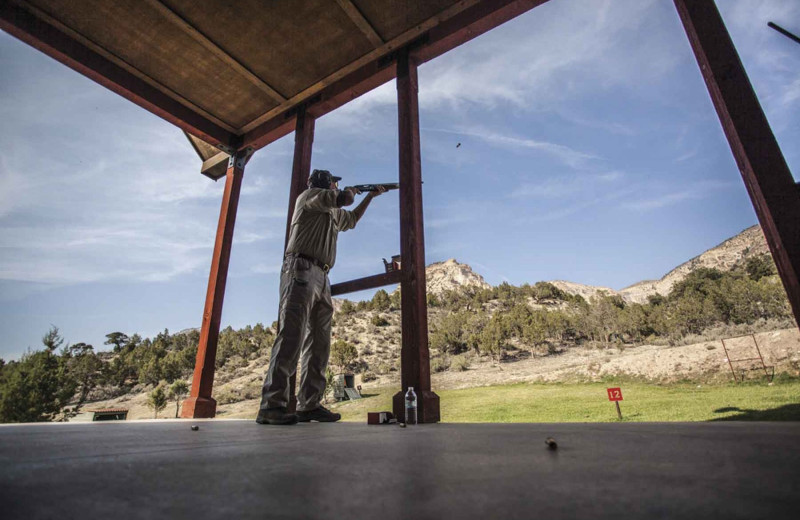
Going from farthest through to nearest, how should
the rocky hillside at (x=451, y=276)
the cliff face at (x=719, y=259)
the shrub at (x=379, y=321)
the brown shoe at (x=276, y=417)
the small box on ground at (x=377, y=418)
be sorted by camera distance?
the rocky hillside at (x=451, y=276) → the cliff face at (x=719, y=259) → the shrub at (x=379, y=321) → the small box on ground at (x=377, y=418) → the brown shoe at (x=276, y=417)

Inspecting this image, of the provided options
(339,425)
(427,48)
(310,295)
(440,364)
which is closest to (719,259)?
(440,364)

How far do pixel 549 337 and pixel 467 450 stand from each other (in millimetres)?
26971

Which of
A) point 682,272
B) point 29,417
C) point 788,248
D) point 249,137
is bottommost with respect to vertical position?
point 29,417

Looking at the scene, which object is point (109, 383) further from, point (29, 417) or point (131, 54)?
point (131, 54)

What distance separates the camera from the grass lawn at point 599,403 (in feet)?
35.7

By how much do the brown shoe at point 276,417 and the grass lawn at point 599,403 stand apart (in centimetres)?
785

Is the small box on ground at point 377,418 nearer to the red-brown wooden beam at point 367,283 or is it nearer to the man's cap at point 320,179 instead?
the red-brown wooden beam at point 367,283

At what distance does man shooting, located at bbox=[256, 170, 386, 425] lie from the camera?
254 cm

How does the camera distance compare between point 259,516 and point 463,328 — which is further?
point 463,328

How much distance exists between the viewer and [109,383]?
82.8 feet

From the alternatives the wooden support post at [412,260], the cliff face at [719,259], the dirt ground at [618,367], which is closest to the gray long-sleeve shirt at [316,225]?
the wooden support post at [412,260]

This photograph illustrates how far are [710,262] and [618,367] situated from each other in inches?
1445

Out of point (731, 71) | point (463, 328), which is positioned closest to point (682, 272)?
point (463, 328)

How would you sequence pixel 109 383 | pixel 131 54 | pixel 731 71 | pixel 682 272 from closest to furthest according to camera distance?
pixel 731 71, pixel 131 54, pixel 109 383, pixel 682 272
